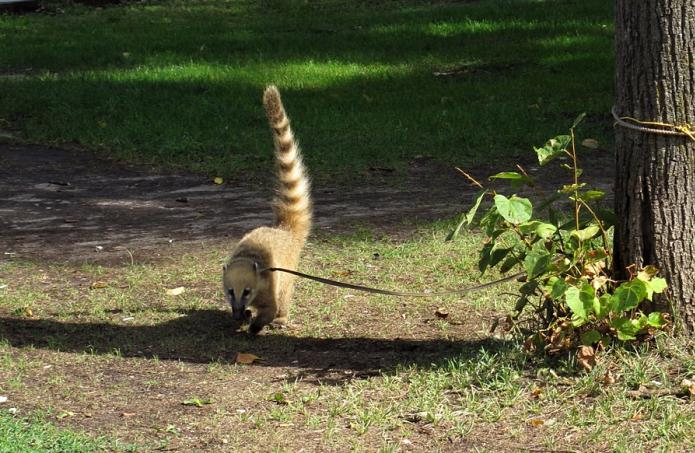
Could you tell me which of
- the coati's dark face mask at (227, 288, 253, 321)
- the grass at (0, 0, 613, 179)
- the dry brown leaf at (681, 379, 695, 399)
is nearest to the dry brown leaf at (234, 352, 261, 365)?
the coati's dark face mask at (227, 288, 253, 321)

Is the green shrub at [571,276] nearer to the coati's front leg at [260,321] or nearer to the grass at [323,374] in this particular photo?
the grass at [323,374]

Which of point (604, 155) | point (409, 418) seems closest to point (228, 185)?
point (604, 155)

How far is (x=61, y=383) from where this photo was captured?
474 cm

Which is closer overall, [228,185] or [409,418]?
[409,418]

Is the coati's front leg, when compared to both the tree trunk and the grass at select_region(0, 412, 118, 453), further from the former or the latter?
the tree trunk

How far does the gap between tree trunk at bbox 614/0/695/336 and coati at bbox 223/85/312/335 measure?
1779 mm

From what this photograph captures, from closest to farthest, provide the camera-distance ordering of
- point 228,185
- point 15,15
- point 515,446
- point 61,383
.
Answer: point 515,446 < point 61,383 < point 228,185 < point 15,15

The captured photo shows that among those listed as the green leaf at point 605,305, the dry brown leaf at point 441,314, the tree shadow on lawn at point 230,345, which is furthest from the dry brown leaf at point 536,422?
the dry brown leaf at point 441,314

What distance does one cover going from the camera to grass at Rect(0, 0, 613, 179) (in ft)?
30.1

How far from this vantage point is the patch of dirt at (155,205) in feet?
23.0

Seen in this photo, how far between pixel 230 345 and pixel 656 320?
6.86 ft

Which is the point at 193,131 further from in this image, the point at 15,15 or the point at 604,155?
the point at 15,15

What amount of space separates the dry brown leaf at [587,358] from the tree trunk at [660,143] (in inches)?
15.6

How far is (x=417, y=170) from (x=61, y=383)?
14.2 feet
